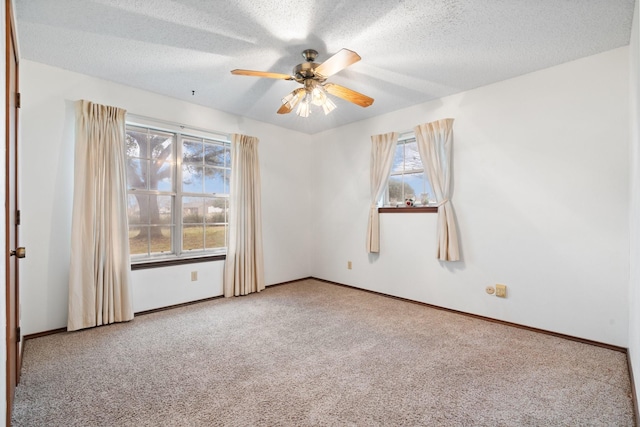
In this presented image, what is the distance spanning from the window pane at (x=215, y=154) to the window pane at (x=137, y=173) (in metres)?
0.76

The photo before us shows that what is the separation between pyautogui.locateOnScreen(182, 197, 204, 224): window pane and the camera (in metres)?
3.83

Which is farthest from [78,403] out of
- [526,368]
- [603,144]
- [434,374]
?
[603,144]

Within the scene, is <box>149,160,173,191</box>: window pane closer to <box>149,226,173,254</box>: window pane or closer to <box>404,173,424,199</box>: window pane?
<box>149,226,173,254</box>: window pane

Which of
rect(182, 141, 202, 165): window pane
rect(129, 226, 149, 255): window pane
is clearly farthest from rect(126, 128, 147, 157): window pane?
rect(129, 226, 149, 255): window pane

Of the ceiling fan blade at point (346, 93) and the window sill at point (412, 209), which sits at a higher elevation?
the ceiling fan blade at point (346, 93)

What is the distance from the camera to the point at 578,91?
2.67 m

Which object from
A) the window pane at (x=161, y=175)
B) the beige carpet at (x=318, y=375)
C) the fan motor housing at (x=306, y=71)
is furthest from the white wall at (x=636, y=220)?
the window pane at (x=161, y=175)

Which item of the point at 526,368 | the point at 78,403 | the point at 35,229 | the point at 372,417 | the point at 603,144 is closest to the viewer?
the point at 372,417

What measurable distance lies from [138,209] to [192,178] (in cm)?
74

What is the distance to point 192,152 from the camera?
393cm

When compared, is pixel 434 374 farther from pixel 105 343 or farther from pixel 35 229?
pixel 35 229

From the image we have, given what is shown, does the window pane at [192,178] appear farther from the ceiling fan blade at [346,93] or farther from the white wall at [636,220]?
the white wall at [636,220]

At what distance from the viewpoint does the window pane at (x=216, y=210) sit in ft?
13.4

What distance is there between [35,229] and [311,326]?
267 cm
